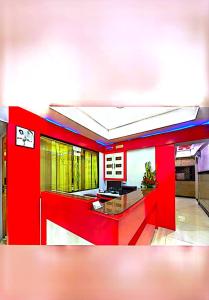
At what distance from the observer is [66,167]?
1.43m

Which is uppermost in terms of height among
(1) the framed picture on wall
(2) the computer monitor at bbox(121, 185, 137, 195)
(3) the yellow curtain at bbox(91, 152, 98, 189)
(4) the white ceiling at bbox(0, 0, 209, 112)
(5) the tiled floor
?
(4) the white ceiling at bbox(0, 0, 209, 112)

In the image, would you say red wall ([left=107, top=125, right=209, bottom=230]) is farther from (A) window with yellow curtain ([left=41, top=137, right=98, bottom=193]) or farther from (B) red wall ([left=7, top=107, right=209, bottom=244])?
(A) window with yellow curtain ([left=41, top=137, right=98, bottom=193])

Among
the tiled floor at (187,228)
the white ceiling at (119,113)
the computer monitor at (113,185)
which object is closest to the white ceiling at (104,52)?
the white ceiling at (119,113)

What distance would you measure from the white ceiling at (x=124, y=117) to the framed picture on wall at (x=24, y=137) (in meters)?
0.23

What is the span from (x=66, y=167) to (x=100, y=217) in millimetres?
450

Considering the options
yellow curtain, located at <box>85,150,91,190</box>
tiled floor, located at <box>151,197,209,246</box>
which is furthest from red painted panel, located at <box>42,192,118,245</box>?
tiled floor, located at <box>151,197,209,246</box>

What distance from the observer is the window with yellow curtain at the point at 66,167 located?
4.30 feet

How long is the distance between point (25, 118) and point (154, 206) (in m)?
1.23

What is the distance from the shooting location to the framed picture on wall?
119cm

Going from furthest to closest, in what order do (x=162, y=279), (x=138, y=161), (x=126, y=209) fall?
(x=138, y=161)
(x=126, y=209)
(x=162, y=279)

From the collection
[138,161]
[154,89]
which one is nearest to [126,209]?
[138,161]

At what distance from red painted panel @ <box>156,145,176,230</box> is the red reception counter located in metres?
0.07

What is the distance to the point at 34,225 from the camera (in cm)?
126

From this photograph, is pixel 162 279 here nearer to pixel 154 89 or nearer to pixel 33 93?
pixel 154 89
